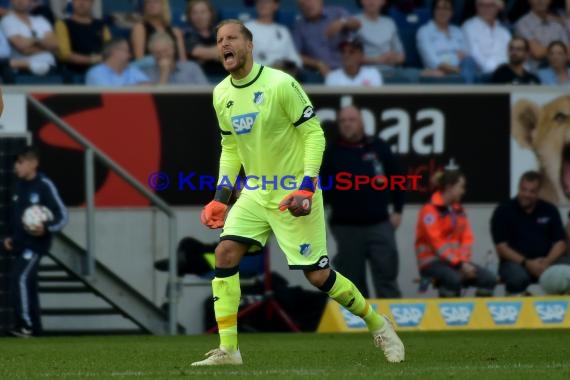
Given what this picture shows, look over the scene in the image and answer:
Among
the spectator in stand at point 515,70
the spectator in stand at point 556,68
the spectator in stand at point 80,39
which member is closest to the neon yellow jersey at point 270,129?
the spectator in stand at point 80,39

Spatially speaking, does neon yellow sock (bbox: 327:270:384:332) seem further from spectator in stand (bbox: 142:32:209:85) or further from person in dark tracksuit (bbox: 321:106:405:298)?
spectator in stand (bbox: 142:32:209:85)

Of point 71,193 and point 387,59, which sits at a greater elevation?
point 387,59

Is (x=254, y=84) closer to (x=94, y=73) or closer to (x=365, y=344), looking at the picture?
(x=365, y=344)

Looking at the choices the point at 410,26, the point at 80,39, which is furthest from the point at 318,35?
the point at 80,39

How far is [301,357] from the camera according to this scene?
9930mm

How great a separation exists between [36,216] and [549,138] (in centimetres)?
595

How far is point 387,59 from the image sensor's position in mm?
16938

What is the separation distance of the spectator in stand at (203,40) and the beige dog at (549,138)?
3388mm

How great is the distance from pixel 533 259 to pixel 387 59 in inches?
121

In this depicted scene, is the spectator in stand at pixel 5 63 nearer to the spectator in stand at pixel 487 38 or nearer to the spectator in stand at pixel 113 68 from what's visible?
the spectator in stand at pixel 113 68

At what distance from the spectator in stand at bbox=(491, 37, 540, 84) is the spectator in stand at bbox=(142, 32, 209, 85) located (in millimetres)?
3478

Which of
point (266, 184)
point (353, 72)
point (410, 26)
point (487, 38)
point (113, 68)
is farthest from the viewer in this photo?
point (410, 26)

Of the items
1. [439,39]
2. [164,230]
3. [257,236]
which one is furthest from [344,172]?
[257,236]

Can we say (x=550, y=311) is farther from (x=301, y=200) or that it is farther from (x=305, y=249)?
(x=301, y=200)
